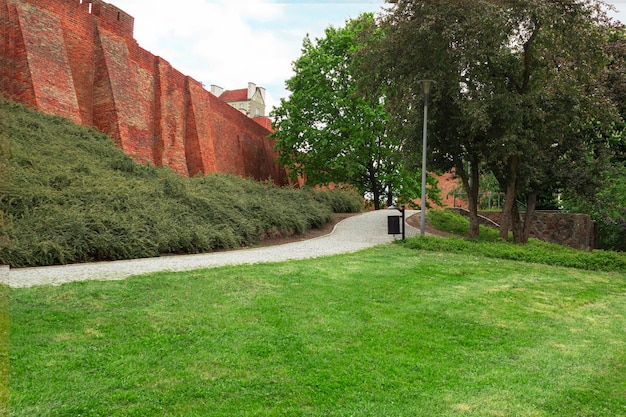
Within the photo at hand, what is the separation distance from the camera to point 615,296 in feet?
25.8

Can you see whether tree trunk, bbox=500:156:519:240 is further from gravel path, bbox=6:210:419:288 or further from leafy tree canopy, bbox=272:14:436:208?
leafy tree canopy, bbox=272:14:436:208

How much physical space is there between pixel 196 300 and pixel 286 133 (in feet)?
80.6

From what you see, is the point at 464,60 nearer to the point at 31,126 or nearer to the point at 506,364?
the point at 506,364

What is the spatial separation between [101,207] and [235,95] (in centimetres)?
6253

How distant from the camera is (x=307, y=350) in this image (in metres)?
4.24

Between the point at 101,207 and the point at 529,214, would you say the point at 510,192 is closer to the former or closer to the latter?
the point at 529,214

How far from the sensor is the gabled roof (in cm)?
6919

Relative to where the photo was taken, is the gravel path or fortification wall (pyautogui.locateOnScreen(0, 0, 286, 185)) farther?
fortification wall (pyautogui.locateOnScreen(0, 0, 286, 185))

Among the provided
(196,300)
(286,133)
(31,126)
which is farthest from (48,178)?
(286,133)

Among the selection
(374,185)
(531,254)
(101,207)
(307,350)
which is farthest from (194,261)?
(374,185)

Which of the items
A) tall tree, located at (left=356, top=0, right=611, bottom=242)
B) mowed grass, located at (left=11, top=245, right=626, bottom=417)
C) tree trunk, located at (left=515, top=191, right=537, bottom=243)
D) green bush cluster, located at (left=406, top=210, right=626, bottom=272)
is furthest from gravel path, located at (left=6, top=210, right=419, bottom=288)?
tall tree, located at (left=356, top=0, right=611, bottom=242)

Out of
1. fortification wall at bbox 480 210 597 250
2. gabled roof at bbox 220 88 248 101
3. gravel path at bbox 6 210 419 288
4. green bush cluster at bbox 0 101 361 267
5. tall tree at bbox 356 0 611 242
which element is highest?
gabled roof at bbox 220 88 248 101

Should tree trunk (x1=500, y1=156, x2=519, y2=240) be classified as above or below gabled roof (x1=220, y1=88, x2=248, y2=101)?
below

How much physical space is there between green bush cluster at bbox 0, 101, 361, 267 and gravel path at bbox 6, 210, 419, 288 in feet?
1.53
